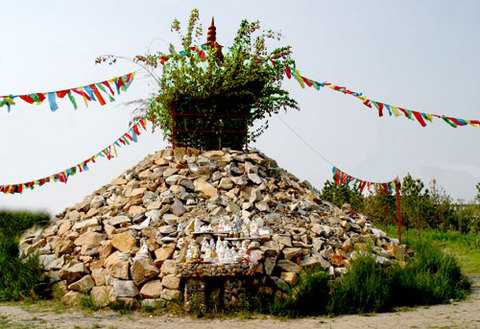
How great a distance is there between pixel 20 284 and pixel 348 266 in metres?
5.93

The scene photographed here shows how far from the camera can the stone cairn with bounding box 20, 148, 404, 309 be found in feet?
27.5

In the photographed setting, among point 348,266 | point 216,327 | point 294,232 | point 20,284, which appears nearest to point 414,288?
point 348,266

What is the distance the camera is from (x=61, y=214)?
12.9 metres

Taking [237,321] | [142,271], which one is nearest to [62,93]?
[142,271]

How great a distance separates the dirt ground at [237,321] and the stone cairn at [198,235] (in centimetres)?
53

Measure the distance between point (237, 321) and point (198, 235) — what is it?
1932 mm

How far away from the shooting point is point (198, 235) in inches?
354

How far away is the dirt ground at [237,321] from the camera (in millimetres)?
7246

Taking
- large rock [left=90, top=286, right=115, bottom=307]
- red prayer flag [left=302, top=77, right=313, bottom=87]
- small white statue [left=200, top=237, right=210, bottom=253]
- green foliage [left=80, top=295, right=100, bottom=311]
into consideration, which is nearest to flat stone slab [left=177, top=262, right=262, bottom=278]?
small white statue [left=200, top=237, right=210, bottom=253]

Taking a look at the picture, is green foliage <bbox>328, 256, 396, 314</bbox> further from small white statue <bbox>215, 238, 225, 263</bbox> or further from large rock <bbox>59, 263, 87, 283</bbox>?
large rock <bbox>59, 263, 87, 283</bbox>

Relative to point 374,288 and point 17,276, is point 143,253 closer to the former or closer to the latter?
point 17,276

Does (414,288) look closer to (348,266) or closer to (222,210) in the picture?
(348,266)

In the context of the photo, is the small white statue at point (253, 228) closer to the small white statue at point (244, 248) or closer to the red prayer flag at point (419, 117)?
the small white statue at point (244, 248)

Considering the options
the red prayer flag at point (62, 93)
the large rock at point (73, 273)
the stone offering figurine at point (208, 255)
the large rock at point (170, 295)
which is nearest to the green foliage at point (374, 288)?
the stone offering figurine at point (208, 255)
